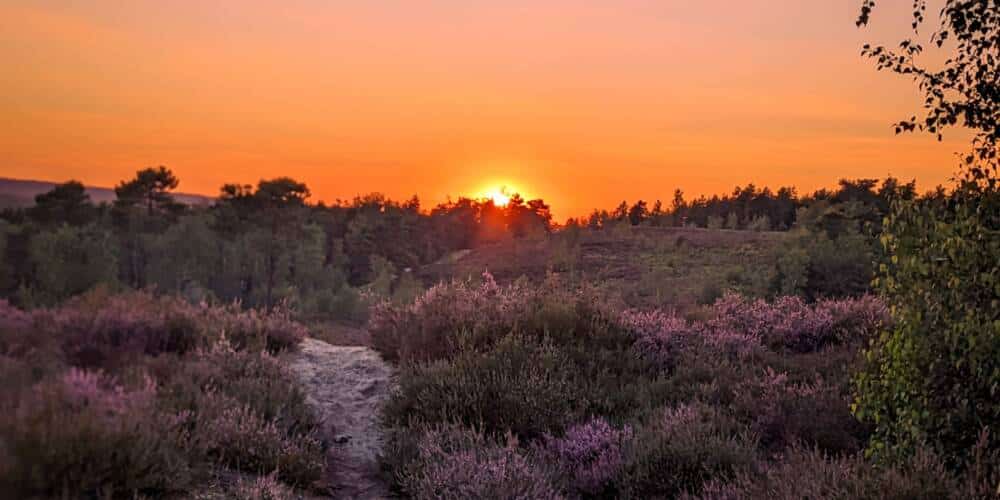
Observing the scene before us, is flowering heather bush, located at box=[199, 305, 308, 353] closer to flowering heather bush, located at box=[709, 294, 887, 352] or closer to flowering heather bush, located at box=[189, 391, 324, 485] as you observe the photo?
flowering heather bush, located at box=[189, 391, 324, 485]

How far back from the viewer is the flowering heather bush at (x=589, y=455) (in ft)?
21.6

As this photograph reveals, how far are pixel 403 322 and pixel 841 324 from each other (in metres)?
7.05

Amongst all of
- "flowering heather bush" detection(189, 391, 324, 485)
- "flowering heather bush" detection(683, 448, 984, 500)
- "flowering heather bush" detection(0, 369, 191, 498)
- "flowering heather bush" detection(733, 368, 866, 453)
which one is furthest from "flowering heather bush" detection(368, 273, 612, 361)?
"flowering heather bush" detection(0, 369, 191, 498)

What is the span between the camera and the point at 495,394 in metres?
8.02

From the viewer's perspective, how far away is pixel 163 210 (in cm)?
2975

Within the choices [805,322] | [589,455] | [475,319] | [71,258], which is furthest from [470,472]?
[71,258]

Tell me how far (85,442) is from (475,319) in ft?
23.4

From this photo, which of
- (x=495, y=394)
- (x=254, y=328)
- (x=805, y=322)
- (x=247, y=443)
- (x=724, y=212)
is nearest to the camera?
(x=247, y=443)

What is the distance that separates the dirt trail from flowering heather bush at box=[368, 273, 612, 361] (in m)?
0.50

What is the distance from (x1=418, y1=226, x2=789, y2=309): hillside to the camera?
26.1m

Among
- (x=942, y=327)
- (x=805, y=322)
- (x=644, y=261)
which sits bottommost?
(x=644, y=261)

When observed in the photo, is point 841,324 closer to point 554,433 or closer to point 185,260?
point 554,433

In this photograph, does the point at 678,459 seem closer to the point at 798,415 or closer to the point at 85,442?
the point at 798,415

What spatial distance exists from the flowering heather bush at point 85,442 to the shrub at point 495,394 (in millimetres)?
3231
